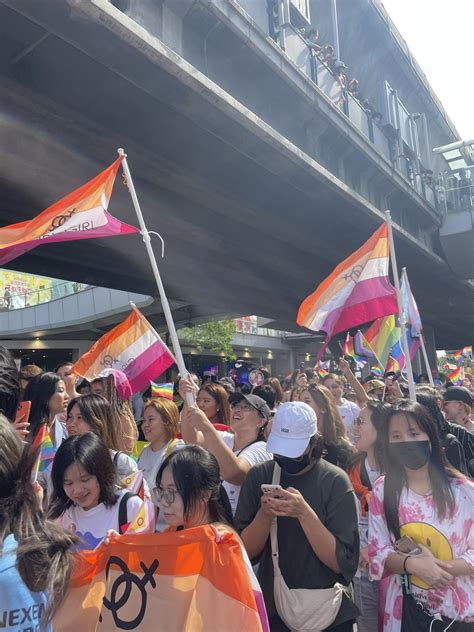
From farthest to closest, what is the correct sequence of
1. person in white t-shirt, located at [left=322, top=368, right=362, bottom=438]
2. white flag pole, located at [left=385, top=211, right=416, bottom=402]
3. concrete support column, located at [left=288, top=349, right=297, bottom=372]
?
1. concrete support column, located at [left=288, top=349, right=297, bottom=372]
2. person in white t-shirt, located at [left=322, top=368, right=362, bottom=438]
3. white flag pole, located at [left=385, top=211, right=416, bottom=402]

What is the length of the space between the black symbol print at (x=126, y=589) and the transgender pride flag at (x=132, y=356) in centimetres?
298

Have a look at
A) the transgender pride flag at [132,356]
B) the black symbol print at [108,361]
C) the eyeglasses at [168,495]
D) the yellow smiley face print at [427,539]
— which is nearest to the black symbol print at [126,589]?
the eyeglasses at [168,495]

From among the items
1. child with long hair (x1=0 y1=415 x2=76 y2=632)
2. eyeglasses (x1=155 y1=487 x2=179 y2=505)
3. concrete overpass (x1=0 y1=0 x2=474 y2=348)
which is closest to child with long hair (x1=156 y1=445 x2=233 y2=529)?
eyeglasses (x1=155 y1=487 x2=179 y2=505)

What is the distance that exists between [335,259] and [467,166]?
11070 millimetres

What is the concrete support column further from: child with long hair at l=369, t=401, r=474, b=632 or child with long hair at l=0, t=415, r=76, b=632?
child with long hair at l=0, t=415, r=76, b=632

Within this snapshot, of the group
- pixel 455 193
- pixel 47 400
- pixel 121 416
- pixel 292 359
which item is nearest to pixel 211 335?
pixel 292 359

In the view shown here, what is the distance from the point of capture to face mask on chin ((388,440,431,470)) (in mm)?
2973

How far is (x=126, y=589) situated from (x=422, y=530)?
1.58 metres

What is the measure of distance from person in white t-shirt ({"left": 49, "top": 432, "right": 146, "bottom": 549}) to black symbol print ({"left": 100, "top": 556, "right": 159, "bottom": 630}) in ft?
1.91

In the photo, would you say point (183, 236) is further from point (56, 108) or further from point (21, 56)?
point (21, 56)

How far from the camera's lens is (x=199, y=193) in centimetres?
1134

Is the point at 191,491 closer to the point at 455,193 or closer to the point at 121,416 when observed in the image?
the point at 121,416

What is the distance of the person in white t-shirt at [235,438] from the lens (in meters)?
3.35

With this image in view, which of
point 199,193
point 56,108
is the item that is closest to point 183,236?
point 199,193
